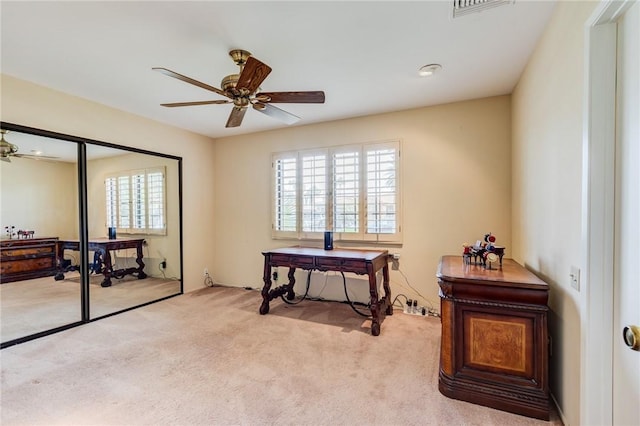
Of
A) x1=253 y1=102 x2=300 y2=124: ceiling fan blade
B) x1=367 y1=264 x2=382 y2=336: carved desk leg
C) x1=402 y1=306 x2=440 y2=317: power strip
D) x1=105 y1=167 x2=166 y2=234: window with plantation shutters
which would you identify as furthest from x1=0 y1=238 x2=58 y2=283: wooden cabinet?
x1=402 y1=306 x2=440 y2=317: power strip

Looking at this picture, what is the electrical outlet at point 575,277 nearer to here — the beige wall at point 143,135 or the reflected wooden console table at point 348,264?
the reflected wooden console table at point 348,264

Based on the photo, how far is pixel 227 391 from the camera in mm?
2021

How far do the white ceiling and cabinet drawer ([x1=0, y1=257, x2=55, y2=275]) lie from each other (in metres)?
1.80

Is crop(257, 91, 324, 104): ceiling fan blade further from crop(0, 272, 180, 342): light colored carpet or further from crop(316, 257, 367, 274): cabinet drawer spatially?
crop(0, 272, 180, 342): light colored carpet

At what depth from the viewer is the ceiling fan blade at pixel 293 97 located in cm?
227

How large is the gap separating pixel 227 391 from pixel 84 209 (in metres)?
2.71

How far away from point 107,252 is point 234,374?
8.13ft

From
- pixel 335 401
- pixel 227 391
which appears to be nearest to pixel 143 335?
pixel 227 391

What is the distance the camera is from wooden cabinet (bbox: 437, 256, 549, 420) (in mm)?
1746

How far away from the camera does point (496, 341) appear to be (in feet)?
6.05

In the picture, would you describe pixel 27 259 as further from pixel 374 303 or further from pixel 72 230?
pixel 374 303

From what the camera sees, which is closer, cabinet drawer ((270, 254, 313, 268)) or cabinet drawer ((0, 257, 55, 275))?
cabinet drawer ((0, 257, 55, 275))

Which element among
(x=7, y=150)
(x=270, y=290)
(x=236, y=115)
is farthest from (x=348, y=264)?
(x=7, y=150)

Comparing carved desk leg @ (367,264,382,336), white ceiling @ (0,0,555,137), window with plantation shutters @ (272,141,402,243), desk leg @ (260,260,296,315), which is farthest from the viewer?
window with plantation shutters @ (272,141,402,243)
